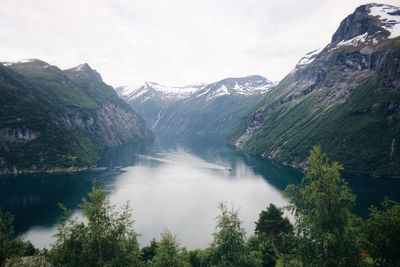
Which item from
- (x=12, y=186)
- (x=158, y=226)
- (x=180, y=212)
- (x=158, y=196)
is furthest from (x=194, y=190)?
(x=12, y=186)

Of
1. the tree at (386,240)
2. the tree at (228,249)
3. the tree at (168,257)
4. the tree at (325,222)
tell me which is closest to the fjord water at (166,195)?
the tree at (386,240)

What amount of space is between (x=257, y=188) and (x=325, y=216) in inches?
5091

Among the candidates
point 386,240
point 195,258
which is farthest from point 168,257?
point 195,258

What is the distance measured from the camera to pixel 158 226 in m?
103

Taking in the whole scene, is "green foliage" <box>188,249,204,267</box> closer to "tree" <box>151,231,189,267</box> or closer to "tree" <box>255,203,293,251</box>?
"tree" <box>255,203,293,251</box>

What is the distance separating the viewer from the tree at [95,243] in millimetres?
33844

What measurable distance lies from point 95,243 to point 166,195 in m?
113

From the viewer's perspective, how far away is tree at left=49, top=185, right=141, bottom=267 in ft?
111

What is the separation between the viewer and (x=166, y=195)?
146 m

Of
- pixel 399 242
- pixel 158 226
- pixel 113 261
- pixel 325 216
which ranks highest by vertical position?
pixel 325 216

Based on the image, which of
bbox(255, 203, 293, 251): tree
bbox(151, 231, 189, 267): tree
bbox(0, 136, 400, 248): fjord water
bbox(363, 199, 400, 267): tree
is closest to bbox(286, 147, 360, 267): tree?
bbox(363, 199, 400, 267): tree

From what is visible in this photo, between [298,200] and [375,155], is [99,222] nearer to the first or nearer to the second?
[298,200]

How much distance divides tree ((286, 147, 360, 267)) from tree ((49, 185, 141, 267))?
16046 millimetres

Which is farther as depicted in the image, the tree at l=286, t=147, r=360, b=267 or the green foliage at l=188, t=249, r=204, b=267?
the green foliage at l=188, t=249, r=204, b=267
